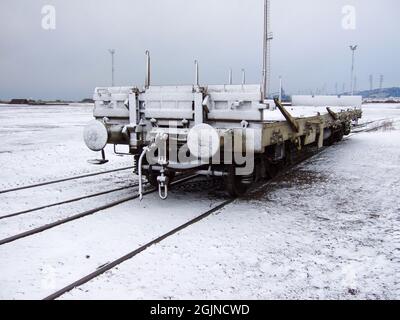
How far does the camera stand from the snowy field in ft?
11.7

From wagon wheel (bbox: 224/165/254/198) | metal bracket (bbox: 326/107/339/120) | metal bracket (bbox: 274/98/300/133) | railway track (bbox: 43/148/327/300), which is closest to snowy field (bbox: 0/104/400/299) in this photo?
railway track (bbox: 43/148/327/300)

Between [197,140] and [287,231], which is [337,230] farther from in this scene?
[197,140]

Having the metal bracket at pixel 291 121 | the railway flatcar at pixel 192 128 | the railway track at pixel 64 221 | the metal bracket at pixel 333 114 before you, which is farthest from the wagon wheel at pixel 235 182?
the metal bracket at pixel 333 114

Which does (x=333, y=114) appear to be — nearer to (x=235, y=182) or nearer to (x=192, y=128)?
(x=235, y=182)

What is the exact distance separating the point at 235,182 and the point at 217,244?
2.12 m

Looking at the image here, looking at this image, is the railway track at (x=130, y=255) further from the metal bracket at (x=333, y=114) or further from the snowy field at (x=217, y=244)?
the metal bracket at (x=333, y=114)

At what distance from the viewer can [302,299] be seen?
338cm

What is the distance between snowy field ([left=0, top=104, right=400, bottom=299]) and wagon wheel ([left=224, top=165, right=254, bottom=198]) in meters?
0.19

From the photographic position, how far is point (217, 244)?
457cm

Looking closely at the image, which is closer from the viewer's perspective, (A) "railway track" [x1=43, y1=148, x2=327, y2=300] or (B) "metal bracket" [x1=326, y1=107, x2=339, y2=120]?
(A) "railway track" [x1=43, y1=148, x2=327, y2=300]

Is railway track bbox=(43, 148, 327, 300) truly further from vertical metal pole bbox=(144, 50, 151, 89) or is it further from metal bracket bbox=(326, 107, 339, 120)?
metal bracket bbox=(326, 107, 339, 120)

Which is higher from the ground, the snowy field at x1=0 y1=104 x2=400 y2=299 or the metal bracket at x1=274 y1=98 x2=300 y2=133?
the metal bracket at x1=274 y1=98 x2=300 y2=133
